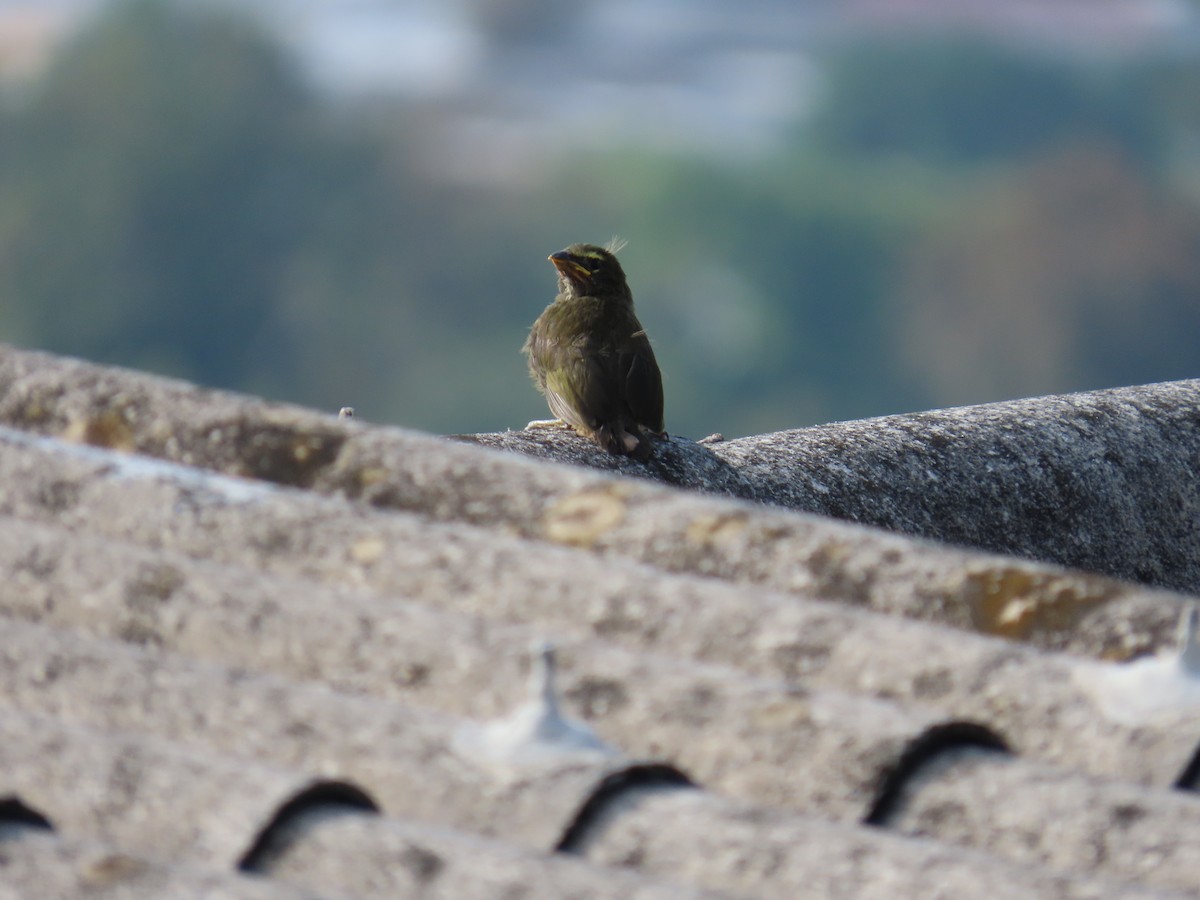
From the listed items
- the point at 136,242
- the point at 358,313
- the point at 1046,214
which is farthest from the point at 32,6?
the point at 1046,214

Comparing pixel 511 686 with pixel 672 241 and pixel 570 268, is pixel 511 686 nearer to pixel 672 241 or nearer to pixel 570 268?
pixel 570 268

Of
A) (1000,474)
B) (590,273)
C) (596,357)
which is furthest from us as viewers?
(590,273)

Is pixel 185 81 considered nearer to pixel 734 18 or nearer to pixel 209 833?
pixel 734 18

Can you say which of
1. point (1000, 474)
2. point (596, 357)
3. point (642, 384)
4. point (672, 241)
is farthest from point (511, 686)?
point (672, 241)

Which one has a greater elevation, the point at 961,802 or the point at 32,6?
the point at 32,6

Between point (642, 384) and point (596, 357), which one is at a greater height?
point (596, 357)

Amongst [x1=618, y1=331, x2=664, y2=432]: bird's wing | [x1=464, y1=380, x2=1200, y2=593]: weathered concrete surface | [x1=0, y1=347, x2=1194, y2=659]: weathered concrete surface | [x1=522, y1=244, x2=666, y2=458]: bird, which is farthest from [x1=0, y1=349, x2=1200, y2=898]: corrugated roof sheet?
[x1=618, y1=331, x2=664, y2=432]: bird's wing

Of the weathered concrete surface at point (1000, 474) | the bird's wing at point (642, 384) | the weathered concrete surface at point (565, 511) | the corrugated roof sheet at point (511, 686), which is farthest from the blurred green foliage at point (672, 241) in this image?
the corrugated roof sheet at point (511, 686)
